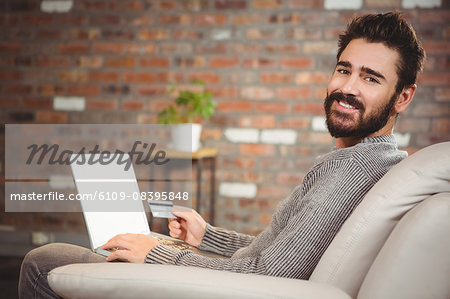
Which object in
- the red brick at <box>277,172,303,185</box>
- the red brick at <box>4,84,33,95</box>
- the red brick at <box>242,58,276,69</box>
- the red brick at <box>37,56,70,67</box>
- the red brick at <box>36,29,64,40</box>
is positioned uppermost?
the red brick at <box>36,29,64,40</box>

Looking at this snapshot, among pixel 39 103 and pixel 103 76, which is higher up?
pixel 103 76

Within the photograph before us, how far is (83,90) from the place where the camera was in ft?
10.8

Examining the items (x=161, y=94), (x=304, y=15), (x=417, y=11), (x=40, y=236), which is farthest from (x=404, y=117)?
(x=40, y=236)

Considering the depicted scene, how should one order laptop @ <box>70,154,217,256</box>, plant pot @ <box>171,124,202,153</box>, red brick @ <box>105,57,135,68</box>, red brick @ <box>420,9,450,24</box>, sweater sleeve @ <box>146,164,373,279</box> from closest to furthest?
sweater sleeve @ <box>146,164,373,279</box>
laptop @ <box>70,154,217,256</box>
plant pot @ <box>171,124,202,153</box>
red brick @ <box>420,9,450,24</box>
red brick @ <box>105,57,135,68</box>

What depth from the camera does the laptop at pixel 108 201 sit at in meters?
1.39

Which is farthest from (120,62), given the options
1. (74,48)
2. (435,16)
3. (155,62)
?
(435,16)

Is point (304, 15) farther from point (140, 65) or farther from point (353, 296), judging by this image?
Result: point (353, 296)

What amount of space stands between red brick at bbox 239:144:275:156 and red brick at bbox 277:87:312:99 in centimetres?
34

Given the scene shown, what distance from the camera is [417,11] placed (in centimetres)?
292

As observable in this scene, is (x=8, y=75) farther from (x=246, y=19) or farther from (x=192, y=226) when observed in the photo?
(x=192, y=226)

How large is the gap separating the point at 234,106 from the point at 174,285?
235 cm

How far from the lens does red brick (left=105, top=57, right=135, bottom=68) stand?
322 cm

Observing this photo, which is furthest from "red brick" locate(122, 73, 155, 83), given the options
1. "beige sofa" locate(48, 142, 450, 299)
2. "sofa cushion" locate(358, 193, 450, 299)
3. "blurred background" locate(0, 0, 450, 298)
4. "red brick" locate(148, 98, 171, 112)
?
"sofa cushion" locate(358, 193, 450, 299)

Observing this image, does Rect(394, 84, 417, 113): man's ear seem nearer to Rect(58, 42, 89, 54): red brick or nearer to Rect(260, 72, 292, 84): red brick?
Answer: Rect(260, 72, 292, 84): red brick
